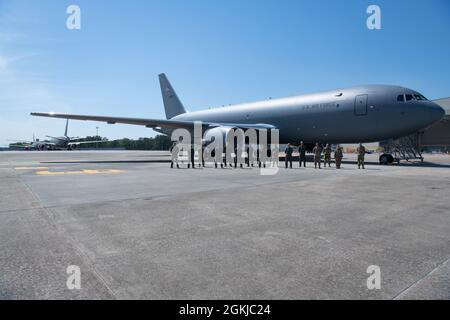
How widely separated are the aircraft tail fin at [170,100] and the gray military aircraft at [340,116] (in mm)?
13126

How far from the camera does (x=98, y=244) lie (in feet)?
11.6

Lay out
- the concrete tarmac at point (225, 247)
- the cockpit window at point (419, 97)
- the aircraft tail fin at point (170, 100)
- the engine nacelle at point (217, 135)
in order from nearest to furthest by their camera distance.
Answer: the concrete tarmac at point (225, 247) → the cockpit window at point (419, 97) → the engine nacelle at point (217, 135) → the aircraft tail fin at point (170, 100)

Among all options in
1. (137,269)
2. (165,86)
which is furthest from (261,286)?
(165,86)

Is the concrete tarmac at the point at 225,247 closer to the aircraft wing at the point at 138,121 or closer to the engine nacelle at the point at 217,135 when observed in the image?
the engine nacelle at the point at 217,135

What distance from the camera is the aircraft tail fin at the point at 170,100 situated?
36219mm

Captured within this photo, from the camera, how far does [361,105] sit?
55.8ft

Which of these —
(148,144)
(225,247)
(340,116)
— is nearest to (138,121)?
(340,116)

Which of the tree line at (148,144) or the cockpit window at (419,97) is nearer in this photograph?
the cockpit window at (419,97)

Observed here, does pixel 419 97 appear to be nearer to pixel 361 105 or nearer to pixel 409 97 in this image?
pixel 409 97

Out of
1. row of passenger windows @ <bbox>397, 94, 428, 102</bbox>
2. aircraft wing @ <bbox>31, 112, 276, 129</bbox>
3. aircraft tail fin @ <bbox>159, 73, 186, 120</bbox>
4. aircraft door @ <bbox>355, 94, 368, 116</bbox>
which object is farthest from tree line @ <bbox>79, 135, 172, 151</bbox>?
row of passenger windows @ <bbox>397, 94, 428, 102</bbox>

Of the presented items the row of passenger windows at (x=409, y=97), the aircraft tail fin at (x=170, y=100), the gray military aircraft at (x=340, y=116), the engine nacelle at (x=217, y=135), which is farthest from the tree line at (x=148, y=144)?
the row of passenger windows at (x=409, y=97)

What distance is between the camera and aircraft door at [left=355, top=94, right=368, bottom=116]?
16875 mm

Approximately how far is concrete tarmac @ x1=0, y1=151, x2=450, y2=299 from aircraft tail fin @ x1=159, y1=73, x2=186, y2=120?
3070 centimetres
